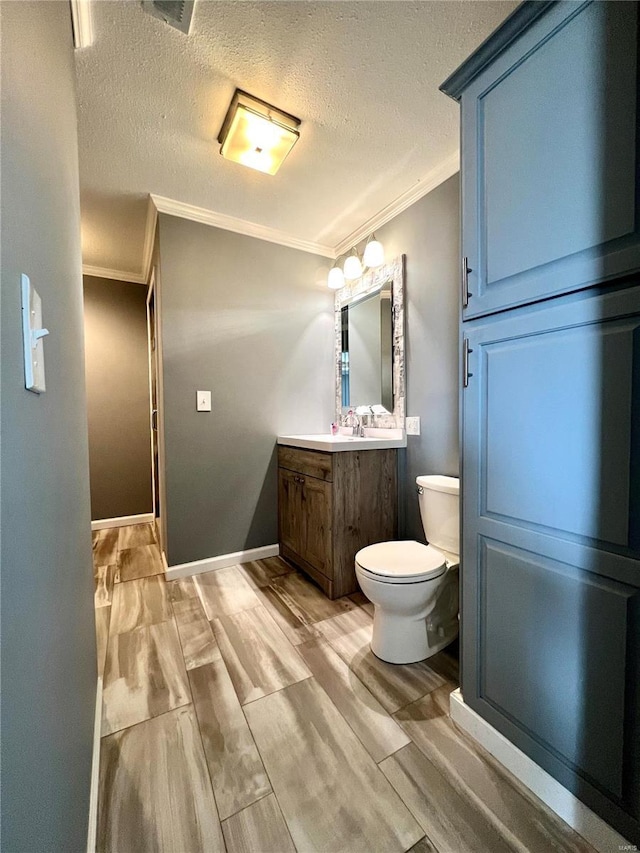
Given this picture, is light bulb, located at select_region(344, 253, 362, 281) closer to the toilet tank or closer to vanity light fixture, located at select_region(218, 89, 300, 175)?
vanity light fixture, located at select_region(218, 89, 300, 175)

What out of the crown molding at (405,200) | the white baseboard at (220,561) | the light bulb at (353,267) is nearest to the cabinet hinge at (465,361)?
the crown molding at (405,200)

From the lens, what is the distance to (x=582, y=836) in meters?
0.87

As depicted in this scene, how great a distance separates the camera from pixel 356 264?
2428mm

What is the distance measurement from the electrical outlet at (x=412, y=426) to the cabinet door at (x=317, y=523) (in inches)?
25.0

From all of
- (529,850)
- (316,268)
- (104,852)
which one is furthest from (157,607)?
(316,268)

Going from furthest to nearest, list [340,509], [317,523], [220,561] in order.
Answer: [220,561] → [317,523] → [340,509]

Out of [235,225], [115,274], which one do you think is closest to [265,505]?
[235,225]

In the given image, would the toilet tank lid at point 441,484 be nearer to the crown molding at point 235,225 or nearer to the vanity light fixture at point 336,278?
the vanity light fixture at point 336,278

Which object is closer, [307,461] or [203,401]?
[307,461]

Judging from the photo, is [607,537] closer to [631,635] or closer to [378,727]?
[631,635]

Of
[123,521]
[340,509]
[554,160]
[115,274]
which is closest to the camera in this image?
[554,160]

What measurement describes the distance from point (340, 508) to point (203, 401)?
117cm

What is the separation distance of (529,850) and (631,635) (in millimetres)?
607

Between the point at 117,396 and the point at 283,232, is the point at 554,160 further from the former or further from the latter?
the point at 117,396
